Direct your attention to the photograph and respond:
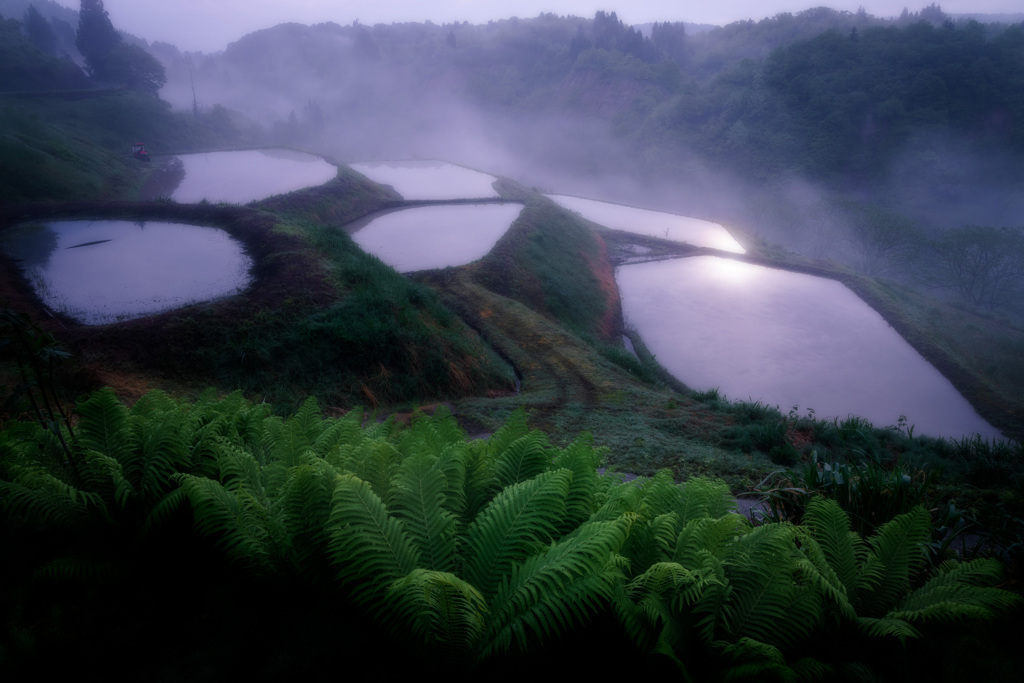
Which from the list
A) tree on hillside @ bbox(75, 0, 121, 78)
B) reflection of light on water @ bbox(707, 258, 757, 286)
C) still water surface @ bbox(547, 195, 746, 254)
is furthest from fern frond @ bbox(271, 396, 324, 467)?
tree on hillside @ bbox(75, 0, 121, 78)

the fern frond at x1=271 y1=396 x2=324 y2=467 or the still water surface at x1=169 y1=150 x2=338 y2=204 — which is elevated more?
the still water surface at x1=169 y1=150 x2=338 y2=204

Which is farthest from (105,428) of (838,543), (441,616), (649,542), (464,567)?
(838,543)

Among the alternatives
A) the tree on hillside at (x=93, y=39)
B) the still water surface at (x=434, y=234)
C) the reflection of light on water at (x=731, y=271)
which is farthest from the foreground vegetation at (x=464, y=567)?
the tree on hillside at (x=93, y=39)

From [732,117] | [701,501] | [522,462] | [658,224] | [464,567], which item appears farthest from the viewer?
[732,117]

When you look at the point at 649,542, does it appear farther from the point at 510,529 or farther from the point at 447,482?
the point at 447,482

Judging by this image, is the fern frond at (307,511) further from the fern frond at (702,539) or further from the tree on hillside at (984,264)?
the tree on hillside at (984,264)

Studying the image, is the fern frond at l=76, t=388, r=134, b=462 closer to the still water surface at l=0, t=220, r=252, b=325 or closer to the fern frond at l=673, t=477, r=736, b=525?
the fern frond at l=673, t=477, r=736, b=525
